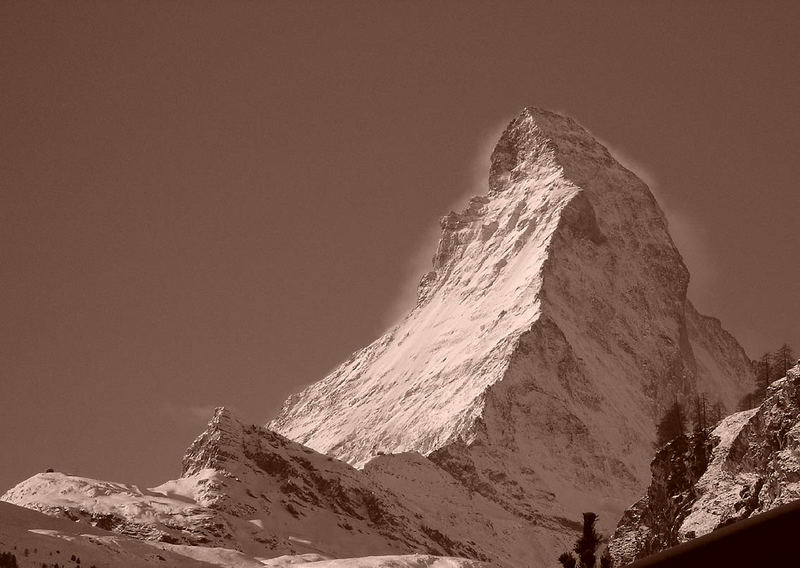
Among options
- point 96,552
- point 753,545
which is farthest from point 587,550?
point 96,552

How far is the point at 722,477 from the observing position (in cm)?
11856

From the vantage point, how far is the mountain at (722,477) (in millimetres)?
101938

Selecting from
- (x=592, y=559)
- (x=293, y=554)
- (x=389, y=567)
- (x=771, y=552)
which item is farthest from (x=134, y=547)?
(x=771, y=552)

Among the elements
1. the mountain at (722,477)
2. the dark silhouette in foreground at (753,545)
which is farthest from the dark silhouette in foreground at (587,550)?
the mountain at (722,477)

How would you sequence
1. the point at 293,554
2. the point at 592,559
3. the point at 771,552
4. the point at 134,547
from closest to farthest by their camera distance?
the point at 771,552
the point at 592,559
the point at 134,547
the point at 293,554

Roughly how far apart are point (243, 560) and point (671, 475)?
131 feet

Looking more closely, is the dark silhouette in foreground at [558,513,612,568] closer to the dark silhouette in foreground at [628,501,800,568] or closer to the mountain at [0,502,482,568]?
the dark silhouette in foreground at [628,501,800,568]

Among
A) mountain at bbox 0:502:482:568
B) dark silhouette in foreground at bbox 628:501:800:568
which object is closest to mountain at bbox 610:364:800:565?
mountain at bbox 0:502:482:568

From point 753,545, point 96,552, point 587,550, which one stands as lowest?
point 753,545

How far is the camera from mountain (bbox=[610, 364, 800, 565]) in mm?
101938

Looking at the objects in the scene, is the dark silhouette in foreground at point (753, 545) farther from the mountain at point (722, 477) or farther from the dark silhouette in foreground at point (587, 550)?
the mountain at point (722, 477)

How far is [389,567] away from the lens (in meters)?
158

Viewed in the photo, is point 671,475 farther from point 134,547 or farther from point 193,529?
point 193,529

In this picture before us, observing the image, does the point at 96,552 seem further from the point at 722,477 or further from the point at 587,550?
the point at 587,550
